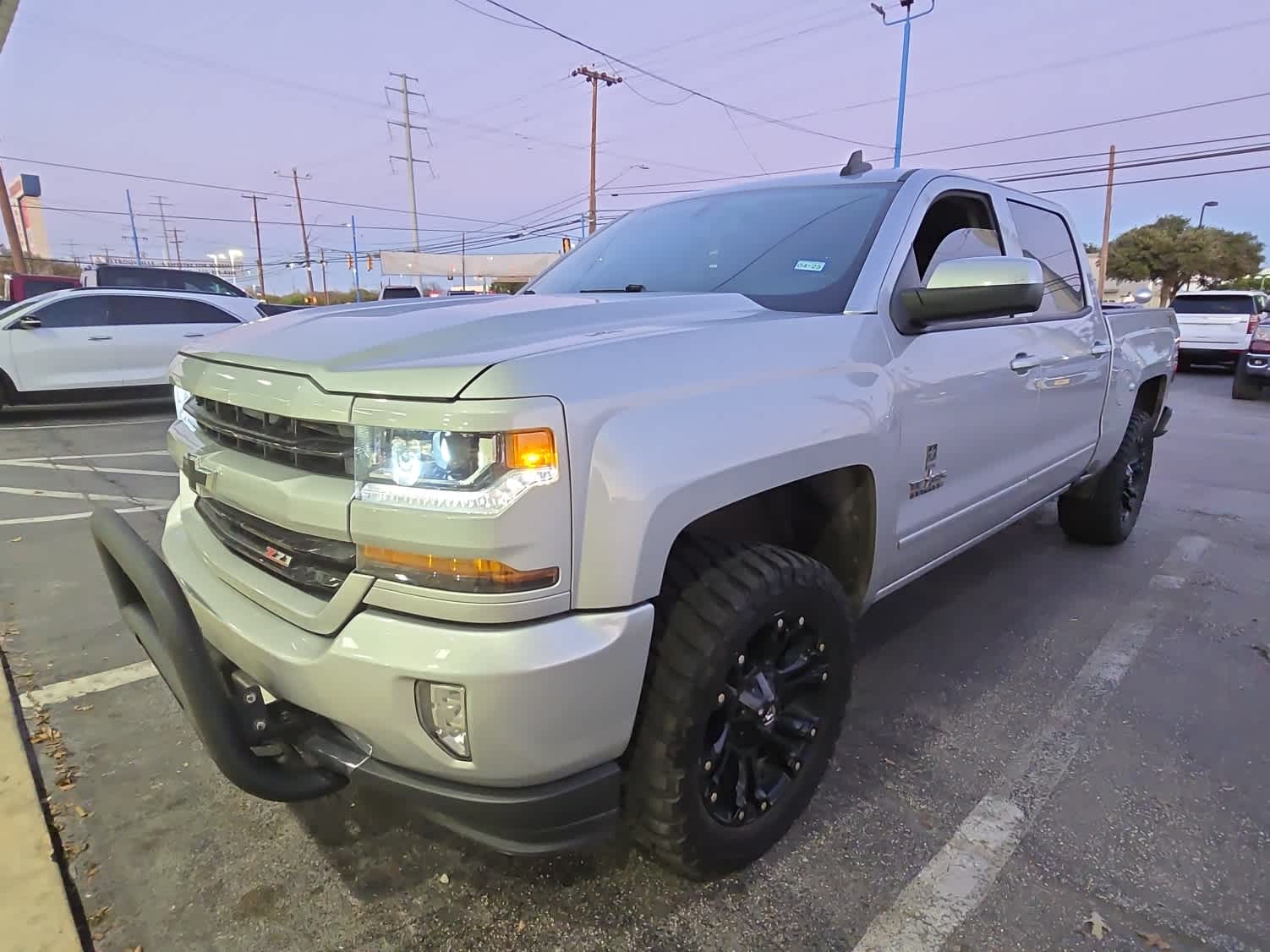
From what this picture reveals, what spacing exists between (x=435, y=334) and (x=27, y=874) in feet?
5.83

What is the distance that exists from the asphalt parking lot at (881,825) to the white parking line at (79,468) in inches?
119

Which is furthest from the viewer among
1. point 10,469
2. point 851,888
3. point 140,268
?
point 140,268

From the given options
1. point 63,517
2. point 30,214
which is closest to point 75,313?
point 63,517

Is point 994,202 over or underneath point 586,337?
over

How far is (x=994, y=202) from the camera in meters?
3.26

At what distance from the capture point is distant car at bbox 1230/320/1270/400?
40.2ft

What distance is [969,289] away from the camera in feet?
7.79

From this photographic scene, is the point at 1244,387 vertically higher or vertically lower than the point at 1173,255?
lower

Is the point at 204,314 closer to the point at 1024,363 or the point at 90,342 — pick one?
the point at 90,342

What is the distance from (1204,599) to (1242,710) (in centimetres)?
131

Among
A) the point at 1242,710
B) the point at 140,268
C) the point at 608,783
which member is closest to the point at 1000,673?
the point at 1242,710

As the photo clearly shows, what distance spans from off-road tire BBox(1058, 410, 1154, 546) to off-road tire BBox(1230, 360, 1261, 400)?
9903mm

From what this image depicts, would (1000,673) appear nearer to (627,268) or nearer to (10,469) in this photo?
(627,268)

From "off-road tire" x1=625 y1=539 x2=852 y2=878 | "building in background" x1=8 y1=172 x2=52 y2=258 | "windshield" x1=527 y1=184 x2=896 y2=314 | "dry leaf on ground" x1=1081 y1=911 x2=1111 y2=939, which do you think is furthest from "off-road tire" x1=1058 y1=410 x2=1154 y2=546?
"building in background" x1=8 y1=172 x2=52 y2=258
